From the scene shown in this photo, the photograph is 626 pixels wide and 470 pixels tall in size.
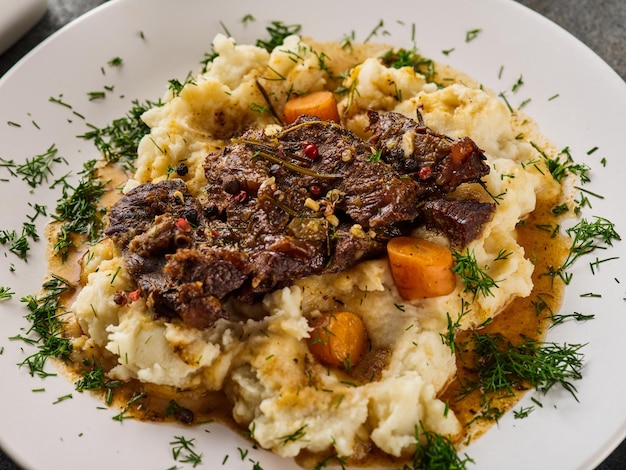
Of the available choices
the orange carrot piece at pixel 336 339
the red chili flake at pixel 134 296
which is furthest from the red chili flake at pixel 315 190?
the red chili flake at pixel 134 296

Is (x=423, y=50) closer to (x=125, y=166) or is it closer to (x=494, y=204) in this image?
(x=494, y=204)

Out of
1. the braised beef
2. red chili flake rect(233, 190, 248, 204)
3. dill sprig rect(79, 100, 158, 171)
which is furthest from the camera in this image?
dill sprig rect(79, 100, 158, 171)

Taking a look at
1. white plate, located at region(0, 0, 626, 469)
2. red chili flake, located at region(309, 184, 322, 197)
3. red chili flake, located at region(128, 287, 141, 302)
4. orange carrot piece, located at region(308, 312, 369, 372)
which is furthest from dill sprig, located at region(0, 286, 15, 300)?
red chili flake, located at region(309, 184, 322, 197)

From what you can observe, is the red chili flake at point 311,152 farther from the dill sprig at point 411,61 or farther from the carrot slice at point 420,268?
the dill sprig at point 411,61

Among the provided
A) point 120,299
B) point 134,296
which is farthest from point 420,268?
point 120,299

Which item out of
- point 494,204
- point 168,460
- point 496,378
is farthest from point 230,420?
point 494,204

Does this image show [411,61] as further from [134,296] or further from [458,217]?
[134,296]

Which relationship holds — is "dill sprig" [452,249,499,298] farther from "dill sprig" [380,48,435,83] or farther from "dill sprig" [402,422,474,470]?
"dill sprig" [380,48,435,83]
